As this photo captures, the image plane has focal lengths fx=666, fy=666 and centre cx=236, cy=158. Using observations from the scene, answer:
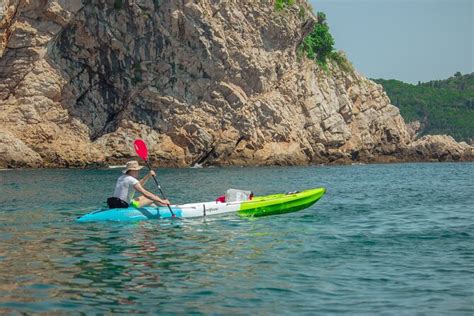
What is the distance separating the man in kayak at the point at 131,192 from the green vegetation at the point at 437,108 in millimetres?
143283

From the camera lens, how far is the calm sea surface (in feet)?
32.1

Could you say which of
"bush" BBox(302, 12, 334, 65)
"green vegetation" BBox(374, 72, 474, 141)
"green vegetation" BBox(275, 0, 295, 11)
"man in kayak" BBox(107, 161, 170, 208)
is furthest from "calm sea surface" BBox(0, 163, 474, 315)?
"green vegetation" BBox(374, 72, 474, 141)

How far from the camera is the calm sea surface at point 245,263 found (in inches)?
386

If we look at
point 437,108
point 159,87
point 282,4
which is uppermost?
point 282,4

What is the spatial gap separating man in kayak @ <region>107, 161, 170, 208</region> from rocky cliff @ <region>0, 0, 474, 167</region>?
117 ft

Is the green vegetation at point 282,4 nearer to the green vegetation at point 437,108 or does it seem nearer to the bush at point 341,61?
the bush at point 341,61

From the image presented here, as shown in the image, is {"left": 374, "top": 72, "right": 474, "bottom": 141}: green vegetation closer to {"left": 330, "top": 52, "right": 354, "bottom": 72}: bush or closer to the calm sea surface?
{"left": 330, "top": 52, "right": 354, "bottom": 72}: bush

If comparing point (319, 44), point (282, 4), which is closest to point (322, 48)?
point (319, 44)

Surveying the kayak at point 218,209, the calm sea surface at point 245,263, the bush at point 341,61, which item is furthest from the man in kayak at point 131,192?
the bush at point 341,61

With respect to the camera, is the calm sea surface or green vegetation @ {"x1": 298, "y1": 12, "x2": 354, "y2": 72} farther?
green vegetation @ {"x1": 298, "y1": 12, "x2": 354, "y2": 72}

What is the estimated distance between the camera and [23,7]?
5522 centimetres

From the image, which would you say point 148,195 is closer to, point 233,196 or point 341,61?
point 233,196

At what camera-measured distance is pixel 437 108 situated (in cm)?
16762

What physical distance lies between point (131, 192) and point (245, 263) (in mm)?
7920
